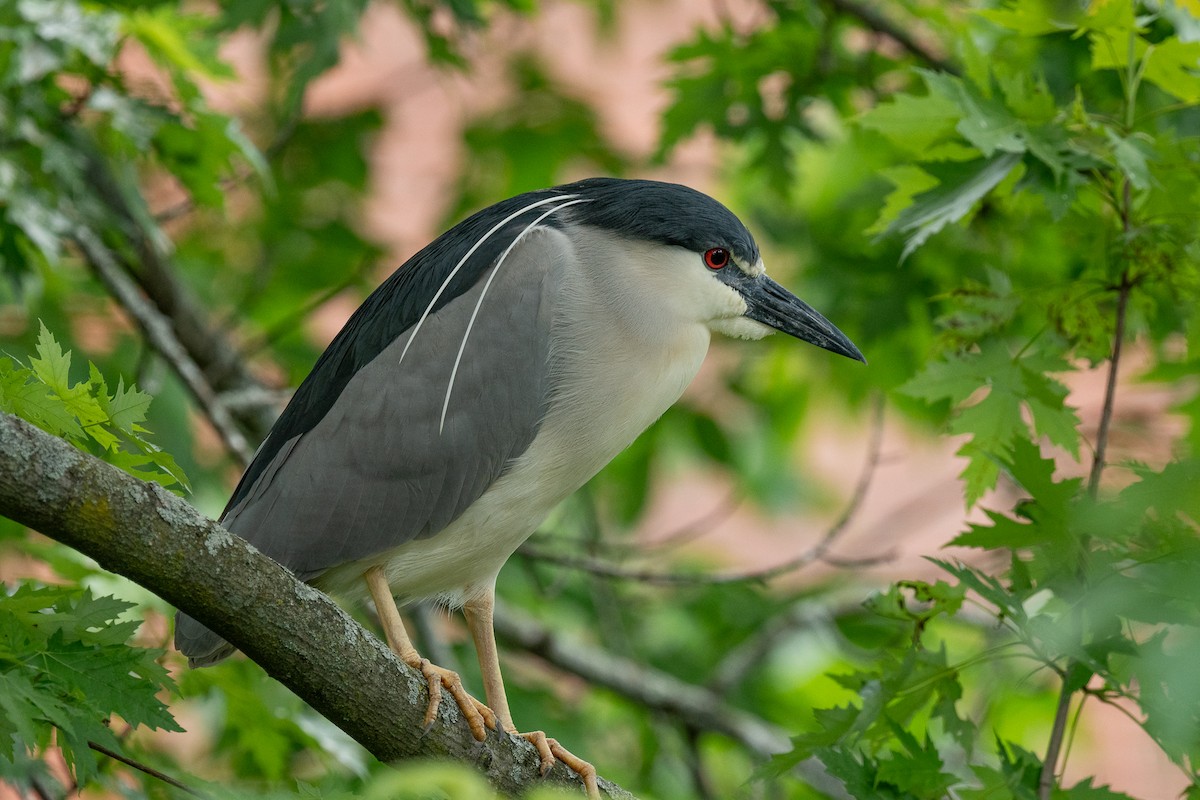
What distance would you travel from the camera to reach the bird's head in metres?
2.36

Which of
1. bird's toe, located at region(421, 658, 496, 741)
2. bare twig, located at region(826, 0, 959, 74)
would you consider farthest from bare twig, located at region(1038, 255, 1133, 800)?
bare twig, located at region(826, 0, 959, 74)

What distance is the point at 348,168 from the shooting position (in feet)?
14.8

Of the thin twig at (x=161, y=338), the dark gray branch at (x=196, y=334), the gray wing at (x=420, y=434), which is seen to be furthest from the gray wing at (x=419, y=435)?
the dark gray branch at (x=196, y=334)

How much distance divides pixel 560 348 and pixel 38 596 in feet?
3.24

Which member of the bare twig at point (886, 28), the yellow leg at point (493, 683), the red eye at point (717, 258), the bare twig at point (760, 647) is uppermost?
the bare twig at point (886, 28)

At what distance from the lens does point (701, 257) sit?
2.39m

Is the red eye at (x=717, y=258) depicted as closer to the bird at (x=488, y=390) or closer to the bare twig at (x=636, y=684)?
the bird at (x=488, y=390)

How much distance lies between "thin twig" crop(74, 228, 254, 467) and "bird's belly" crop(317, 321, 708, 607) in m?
0.79

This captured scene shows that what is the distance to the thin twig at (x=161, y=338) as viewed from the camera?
3.00 meters

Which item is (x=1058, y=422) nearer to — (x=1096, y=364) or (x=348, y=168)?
(x=1096, y=364)

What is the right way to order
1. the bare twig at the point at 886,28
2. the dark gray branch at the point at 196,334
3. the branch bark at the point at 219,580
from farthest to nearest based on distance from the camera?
the dark gray branch at the point at 196,334 → the bare twig at the point at 886,28 → the branch bark at the point at 219,580

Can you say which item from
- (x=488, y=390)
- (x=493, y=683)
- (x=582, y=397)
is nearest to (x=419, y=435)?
(x=488, y=390)

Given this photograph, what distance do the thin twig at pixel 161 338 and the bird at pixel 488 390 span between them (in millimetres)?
647

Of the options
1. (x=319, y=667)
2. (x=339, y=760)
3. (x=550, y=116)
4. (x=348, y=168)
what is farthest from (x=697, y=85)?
(x=319, y=667)
